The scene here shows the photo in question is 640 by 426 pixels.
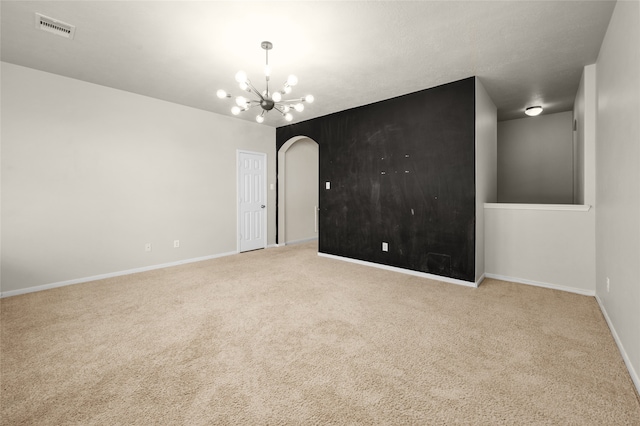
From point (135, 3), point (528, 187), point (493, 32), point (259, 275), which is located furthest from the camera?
point (528, 187)

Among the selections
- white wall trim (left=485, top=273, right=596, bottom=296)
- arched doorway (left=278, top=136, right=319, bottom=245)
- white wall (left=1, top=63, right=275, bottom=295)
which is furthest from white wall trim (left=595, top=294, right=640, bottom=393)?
white wall (left=1, top=63, right=275, bottom=295)

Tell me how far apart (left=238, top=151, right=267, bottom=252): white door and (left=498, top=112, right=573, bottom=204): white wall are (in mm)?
5066

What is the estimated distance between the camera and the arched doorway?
639 centimetres

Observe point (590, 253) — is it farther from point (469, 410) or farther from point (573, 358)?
point (469, 410)

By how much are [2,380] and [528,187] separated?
7.41 metres

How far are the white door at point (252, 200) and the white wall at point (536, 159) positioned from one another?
507cm

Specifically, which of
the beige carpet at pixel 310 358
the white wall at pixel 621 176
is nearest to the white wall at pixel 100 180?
the beige carpet at pixel 310 358

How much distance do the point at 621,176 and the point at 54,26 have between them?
16.5ft

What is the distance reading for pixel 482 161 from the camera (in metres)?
3.83

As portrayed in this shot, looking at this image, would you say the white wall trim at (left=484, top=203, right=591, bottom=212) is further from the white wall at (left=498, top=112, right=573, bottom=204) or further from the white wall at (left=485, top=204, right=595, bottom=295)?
the white wall at (left=498, top=112, right=573, bottom=204)

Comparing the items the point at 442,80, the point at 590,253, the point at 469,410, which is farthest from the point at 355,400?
the point at 442,80

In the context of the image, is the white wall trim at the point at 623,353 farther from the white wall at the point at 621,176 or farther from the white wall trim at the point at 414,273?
the white wall trim at the point at 414,273

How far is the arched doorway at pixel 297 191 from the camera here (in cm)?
639

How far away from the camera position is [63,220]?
3686mm
